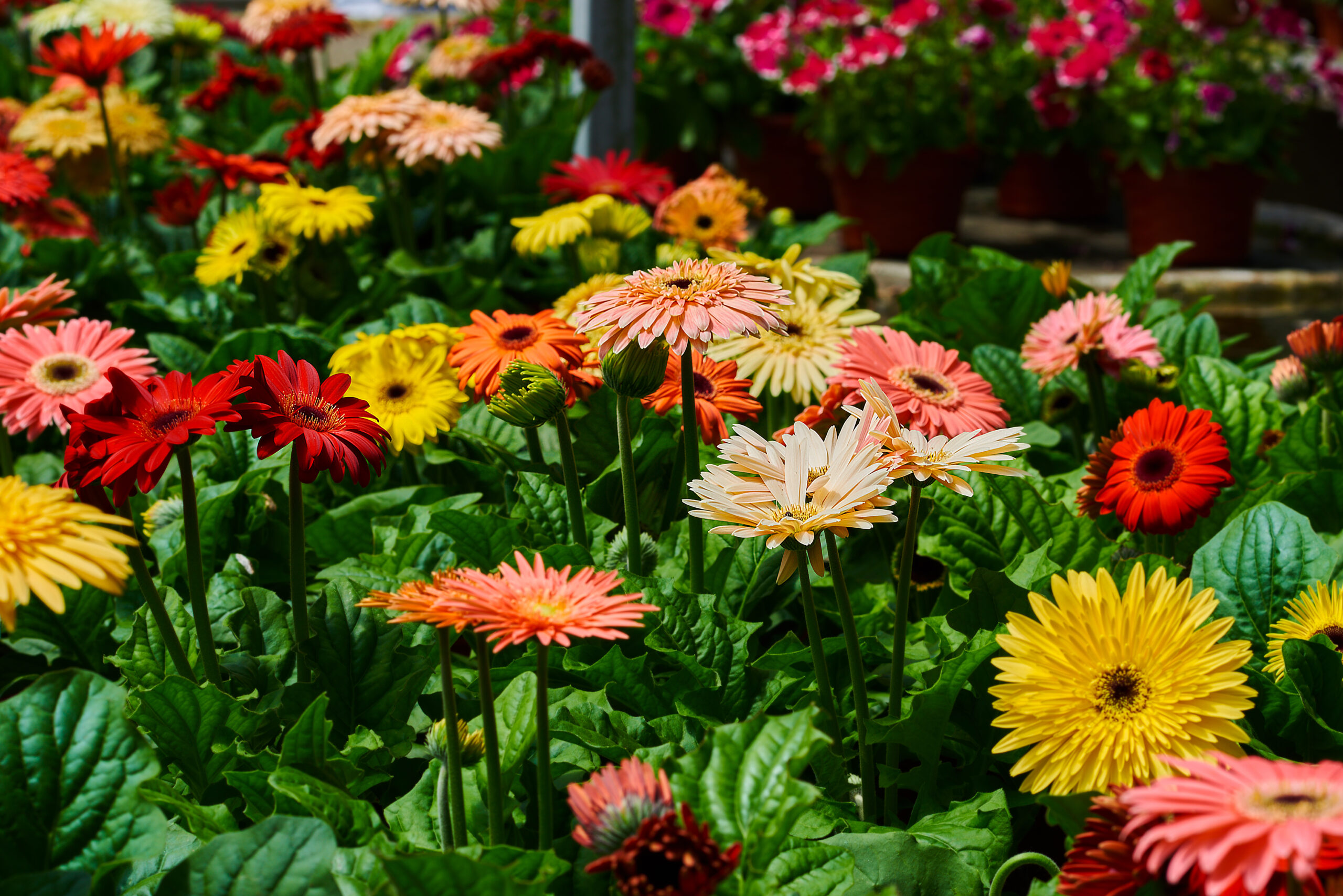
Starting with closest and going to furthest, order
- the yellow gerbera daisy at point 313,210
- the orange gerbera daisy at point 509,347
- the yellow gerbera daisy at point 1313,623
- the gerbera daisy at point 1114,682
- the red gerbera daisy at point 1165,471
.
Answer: the gerbera daisy at point 1114,682
the yellow gerbera daisy at point 1313,623
the red gerbera daisy at point 1165,471
the orange gerbera daisy at point 509,347
the yellow gerbera daisy at point 313,210

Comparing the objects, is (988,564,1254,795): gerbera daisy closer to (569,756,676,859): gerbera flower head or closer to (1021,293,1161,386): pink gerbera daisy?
(569,756,676,859): gerbera flower head

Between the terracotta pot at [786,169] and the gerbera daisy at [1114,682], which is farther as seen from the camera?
the terracotta pot at [786,169]

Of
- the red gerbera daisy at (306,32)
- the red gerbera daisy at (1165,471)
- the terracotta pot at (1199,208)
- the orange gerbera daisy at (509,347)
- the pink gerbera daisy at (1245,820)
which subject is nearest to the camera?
the pink gerbera daisy at (1245,820)

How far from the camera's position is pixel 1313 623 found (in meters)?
1.00

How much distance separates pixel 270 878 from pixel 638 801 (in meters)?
0.23

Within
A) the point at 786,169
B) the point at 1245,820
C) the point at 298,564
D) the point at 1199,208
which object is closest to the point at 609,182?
the point at 298,564

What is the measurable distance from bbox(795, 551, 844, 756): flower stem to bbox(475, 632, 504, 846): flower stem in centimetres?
22

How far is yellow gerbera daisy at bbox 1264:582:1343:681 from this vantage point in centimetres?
99

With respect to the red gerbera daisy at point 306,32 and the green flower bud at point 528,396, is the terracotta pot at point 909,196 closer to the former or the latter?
the red gerbera daisy at point 306,32

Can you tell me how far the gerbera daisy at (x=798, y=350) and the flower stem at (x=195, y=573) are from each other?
59cm

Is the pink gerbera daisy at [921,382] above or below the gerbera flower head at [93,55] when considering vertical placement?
below

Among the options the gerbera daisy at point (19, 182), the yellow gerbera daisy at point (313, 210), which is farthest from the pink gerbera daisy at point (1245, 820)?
the gerbera daisy at point (19, 182)

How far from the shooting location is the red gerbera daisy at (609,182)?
2240 mm

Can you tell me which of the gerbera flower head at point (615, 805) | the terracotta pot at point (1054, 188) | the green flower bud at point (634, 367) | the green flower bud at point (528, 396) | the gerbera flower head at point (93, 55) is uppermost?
the gerbera flower head at point (93, 55)
